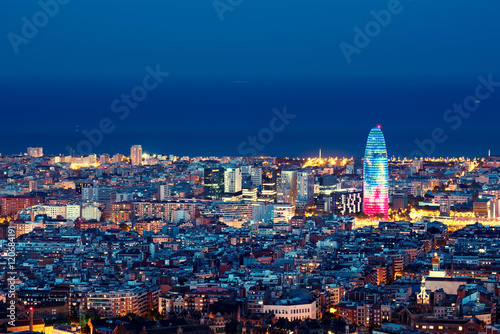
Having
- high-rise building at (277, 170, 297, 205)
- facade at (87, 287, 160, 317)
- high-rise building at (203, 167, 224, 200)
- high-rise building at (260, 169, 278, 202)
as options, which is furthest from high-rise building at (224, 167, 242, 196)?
facade at (87, 287, 160, 317)

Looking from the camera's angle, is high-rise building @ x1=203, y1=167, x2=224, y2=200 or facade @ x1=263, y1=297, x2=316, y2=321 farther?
high-rise building @ x1=203, y1=167, x2=224, y2=200

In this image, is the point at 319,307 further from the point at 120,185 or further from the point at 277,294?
the point at 120,185

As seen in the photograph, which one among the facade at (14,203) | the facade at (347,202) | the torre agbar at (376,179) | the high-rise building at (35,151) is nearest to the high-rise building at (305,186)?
the facade at (347,202)

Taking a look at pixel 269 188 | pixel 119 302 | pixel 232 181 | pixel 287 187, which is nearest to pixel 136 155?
pixel 232 181

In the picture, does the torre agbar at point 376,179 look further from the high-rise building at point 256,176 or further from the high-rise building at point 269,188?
the high-rise building at point 256,176

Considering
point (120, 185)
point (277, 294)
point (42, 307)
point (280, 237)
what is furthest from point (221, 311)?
point (120, 185)

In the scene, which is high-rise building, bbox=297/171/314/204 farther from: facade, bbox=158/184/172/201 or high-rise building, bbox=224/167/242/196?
facade, bbox=158/184/172/201
